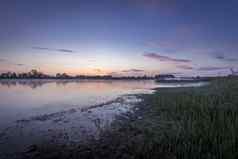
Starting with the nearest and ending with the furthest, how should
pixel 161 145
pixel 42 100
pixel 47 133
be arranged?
pixel 161 145
pixel 47 133
pixel 42 100

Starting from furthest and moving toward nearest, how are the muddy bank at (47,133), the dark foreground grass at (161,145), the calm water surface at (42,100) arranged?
1. the calm water surface at (42,100)
2. the muddy bank at (47,133)
3. the dark foreground grass at (161,145)

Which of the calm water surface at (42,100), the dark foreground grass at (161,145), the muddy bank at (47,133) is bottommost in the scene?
the calm water surface at (42,100)

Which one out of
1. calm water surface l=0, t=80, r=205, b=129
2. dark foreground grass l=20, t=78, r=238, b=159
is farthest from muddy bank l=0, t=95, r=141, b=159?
calm water surface l=0, t=80, r=205, b=129

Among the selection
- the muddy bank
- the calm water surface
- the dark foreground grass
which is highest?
the dark foreground grass

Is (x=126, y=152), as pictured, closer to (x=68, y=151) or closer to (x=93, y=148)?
(x=93, y=148)

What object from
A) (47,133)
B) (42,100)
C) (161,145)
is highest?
(161,145)

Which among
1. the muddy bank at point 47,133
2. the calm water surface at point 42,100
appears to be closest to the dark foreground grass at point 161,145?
the muddy bank at point 47,133

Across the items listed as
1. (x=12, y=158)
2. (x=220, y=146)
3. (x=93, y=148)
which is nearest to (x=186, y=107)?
(x=220, y=146)

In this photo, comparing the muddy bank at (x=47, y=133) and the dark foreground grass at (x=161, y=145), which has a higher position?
the dark foreground grass at (x=161, y=145)

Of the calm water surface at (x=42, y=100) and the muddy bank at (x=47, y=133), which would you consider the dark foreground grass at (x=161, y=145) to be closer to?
the muddy bank at (x=47, y=133)

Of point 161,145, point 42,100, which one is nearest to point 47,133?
point 161,145

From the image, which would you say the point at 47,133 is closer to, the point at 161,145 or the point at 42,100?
the point at 161,145

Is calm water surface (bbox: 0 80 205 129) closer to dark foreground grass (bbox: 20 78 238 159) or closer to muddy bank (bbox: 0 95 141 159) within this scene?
muddy bank (bbox: 0 95 141 159)

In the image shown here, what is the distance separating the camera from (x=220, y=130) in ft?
27.4
